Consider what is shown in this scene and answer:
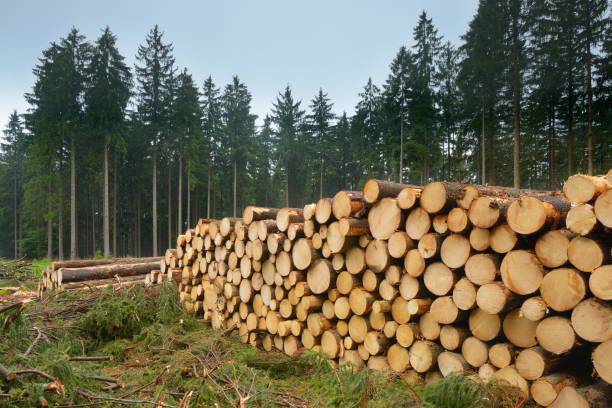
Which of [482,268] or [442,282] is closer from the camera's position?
[482,268]

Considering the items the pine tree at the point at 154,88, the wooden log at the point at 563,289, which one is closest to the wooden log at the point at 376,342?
the wooden log at the point at 563,289

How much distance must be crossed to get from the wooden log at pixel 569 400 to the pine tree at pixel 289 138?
26.5 meters

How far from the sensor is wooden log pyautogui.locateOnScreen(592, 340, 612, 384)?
2.43m

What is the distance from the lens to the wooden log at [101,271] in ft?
23.7

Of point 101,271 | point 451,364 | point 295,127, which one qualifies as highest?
point 295,127

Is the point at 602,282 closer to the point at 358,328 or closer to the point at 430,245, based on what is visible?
the point at 430,245

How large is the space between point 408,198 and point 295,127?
88.4ft

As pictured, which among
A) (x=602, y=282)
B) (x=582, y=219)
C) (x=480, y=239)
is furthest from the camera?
(x=480, y=239)

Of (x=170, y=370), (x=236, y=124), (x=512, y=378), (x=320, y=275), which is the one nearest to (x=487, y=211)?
(x=512, y=378)

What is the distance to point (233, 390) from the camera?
3.30 metres

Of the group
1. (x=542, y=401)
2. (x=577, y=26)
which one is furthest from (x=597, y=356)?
(x=577, y=26)

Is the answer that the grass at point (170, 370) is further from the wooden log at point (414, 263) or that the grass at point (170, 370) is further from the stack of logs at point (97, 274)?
the stack of logs at point (97, 274)

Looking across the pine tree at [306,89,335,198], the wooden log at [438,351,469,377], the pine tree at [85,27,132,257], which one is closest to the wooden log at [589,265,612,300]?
the wooden log at [438,351,469,377]

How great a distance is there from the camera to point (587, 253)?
100.0 inches
